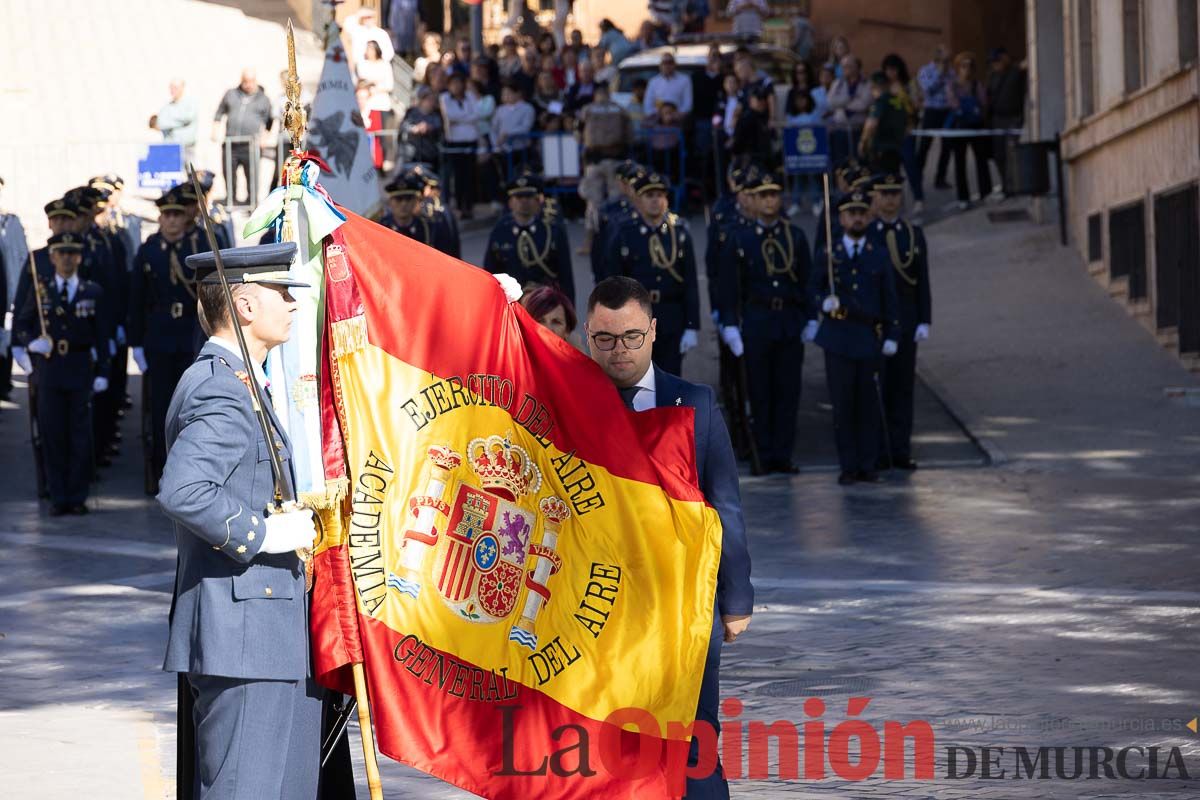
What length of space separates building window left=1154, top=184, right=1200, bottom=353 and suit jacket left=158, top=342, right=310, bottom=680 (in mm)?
13173

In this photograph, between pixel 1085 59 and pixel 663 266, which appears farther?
pixel 1085 59

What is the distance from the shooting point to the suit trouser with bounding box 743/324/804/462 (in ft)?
48.9

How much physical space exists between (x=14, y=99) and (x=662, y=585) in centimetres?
2370

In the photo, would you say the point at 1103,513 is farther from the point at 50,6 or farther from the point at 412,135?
the point at 50,6

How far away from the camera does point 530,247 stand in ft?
52.1

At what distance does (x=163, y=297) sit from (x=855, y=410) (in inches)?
202

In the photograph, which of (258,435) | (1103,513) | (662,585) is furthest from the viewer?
(1103,513)

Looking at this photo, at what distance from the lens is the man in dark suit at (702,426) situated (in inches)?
232

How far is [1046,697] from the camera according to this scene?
7812 millimetres

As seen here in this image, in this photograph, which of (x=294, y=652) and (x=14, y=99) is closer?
(x=294, y=652)

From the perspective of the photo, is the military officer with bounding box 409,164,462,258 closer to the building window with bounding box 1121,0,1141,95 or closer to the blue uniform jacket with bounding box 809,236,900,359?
the blue uniform jacket with bounding box 809,236,900,359

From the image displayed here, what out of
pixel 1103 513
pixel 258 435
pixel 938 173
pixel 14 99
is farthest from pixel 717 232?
pixel 14 99

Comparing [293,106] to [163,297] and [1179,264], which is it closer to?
[163,297]

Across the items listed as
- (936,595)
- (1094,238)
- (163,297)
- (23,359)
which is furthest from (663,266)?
(1094,238)
